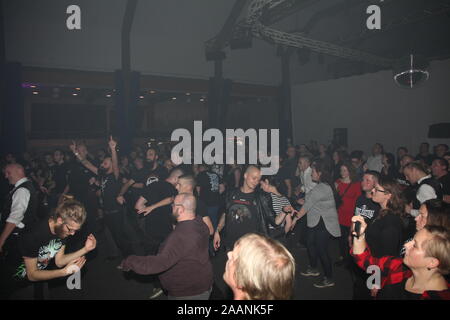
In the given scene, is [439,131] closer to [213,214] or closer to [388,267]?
[213,214]

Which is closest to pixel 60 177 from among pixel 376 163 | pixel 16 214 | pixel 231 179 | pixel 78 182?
pixel 78 182

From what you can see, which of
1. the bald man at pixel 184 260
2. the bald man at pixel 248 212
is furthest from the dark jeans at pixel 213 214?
the bald man at pixel 184 260

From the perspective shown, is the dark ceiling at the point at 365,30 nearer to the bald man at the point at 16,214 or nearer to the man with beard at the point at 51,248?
the bald man at the point at 16,214

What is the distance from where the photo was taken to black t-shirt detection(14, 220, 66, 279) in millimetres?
2270

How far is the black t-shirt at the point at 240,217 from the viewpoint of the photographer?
350 cm

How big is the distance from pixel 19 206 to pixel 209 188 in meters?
2.77

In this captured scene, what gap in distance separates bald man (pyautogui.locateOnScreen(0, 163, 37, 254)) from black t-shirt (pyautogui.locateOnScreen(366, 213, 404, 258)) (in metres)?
3.13

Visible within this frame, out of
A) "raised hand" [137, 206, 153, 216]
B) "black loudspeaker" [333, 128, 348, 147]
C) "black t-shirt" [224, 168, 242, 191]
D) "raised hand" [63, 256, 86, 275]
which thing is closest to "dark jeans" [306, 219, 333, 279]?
"raised hand" [137, 206, 153, 216]

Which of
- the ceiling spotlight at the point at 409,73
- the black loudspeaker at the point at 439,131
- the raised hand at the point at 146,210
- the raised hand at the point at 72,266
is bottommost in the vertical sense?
the raised hand at the point at 72,266

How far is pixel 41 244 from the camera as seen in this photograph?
2324 mm

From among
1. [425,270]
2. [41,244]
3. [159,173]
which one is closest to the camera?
[425,270]

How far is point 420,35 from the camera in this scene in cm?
1261

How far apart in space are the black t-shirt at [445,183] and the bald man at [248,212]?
237 cm
